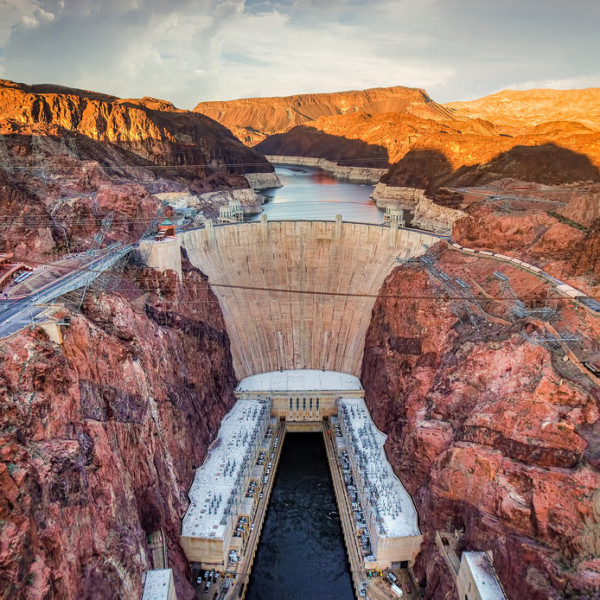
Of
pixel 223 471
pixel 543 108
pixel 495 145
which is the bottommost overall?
pixel 223 471

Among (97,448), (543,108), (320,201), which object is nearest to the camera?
(97,448)

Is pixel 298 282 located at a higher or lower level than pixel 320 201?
lower

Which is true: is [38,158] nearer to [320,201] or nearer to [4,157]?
[4,157]

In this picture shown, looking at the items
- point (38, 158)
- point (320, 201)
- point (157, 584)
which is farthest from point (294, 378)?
point (320, 201)

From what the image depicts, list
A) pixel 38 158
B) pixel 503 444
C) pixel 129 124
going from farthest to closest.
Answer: pixel 129 124
pixel 38 158
pixel 503 444

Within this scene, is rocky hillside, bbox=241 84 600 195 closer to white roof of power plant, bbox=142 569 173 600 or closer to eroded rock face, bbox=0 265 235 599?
eroded rock face, bbox=0 265 235 599

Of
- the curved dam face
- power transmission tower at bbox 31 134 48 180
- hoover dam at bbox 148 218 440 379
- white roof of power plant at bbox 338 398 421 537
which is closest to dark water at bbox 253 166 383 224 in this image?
hoover dam at bbox 148 218 440 379
